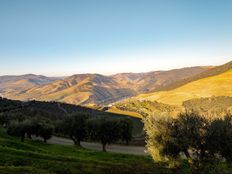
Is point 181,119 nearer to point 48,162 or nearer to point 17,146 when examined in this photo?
point 48,162

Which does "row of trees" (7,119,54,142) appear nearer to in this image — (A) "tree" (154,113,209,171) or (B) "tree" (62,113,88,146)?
(B) "tree" (62,113,88,146)

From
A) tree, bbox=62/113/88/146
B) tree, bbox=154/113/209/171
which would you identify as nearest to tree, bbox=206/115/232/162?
tree, bbox=154/113/209/171

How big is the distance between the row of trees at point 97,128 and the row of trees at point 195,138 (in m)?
57.1

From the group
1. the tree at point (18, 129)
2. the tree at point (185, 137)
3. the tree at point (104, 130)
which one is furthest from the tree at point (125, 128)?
the tree at point (185, 137)

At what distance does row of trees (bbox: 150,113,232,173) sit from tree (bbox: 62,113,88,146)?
67.8 meters

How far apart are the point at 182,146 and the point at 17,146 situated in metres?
43.4

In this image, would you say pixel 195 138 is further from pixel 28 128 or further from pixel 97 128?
pixel 28 128

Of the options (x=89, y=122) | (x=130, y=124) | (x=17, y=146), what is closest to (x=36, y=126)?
(x=89, y=122)

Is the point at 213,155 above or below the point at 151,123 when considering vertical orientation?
below

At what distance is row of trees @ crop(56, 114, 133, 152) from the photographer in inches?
4173

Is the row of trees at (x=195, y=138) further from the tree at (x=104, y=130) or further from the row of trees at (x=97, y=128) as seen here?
the row of trees at (x=97, y=128)

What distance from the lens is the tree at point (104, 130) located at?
4158 inches

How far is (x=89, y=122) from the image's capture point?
361 ft

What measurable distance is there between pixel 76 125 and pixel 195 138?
75.9 metres
